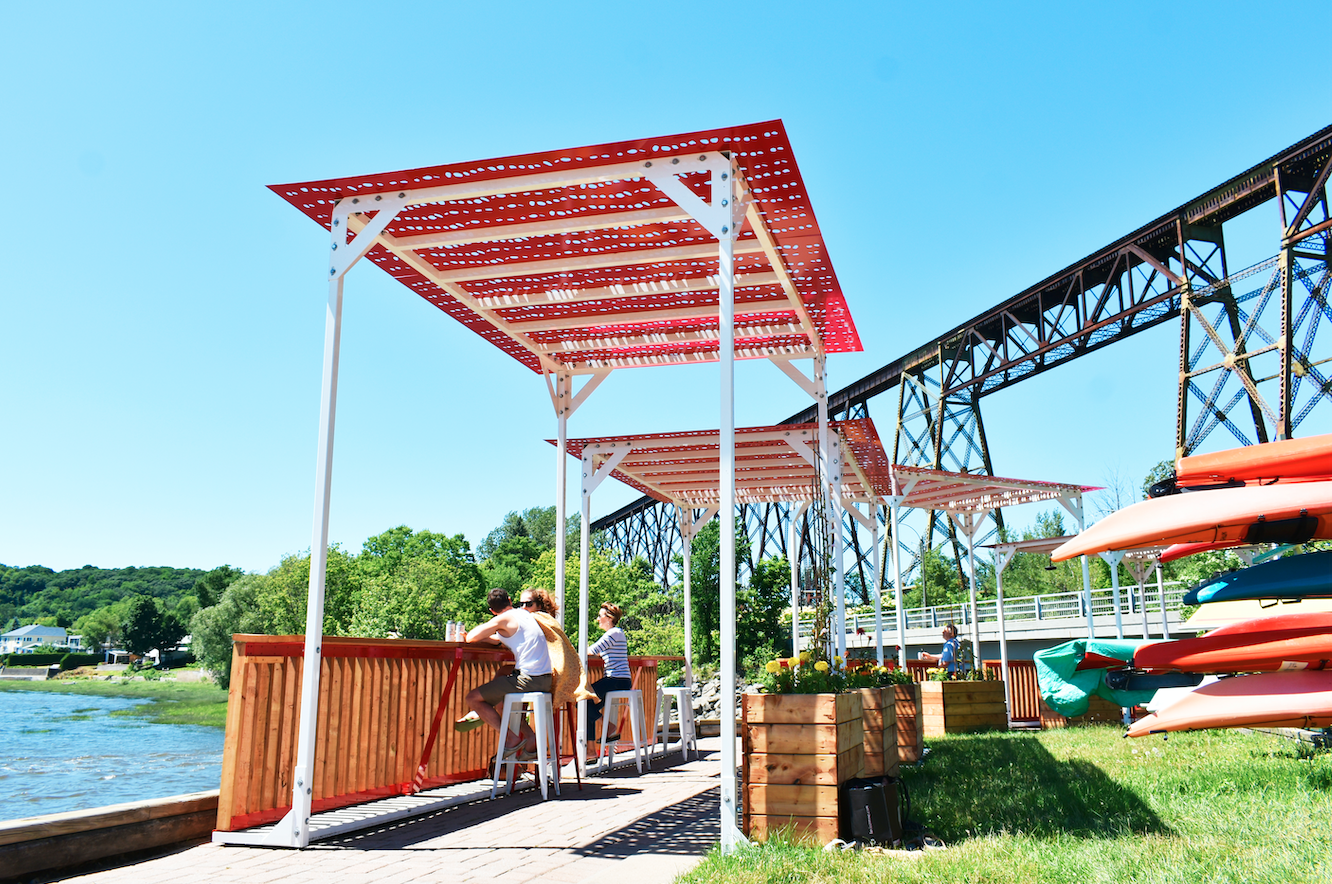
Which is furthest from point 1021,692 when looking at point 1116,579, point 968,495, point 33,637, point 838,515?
point 33,637

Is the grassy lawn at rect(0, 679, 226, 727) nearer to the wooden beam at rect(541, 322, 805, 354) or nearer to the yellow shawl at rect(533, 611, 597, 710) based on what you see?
the wooden beam at rect(541, 322, 805, 354)

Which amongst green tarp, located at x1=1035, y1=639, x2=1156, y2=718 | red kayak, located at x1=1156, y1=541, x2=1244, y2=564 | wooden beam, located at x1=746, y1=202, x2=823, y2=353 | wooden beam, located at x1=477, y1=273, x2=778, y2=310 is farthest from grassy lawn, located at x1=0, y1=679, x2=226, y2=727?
red kayak, located at x1=1156, y1=541, x2=1244, y2=564

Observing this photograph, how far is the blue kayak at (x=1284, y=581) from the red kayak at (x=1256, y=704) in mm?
214

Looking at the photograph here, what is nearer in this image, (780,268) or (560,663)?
(780,268)

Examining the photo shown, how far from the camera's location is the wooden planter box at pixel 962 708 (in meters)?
10.6

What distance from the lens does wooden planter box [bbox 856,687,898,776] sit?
5086 mm

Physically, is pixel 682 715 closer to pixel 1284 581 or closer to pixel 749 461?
pixel 749 461

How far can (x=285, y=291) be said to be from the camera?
26.3 metres

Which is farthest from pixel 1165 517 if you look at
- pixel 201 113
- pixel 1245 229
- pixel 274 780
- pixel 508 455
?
pixel 508 455

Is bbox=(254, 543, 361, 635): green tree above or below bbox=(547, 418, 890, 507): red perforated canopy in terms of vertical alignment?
below

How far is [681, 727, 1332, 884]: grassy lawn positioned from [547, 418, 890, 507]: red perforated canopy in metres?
3.19

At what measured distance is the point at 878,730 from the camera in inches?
209

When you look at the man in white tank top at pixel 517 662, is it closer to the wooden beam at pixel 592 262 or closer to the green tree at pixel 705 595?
the wooden beam at pixel 592 262

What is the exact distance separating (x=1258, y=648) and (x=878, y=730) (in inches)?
127
